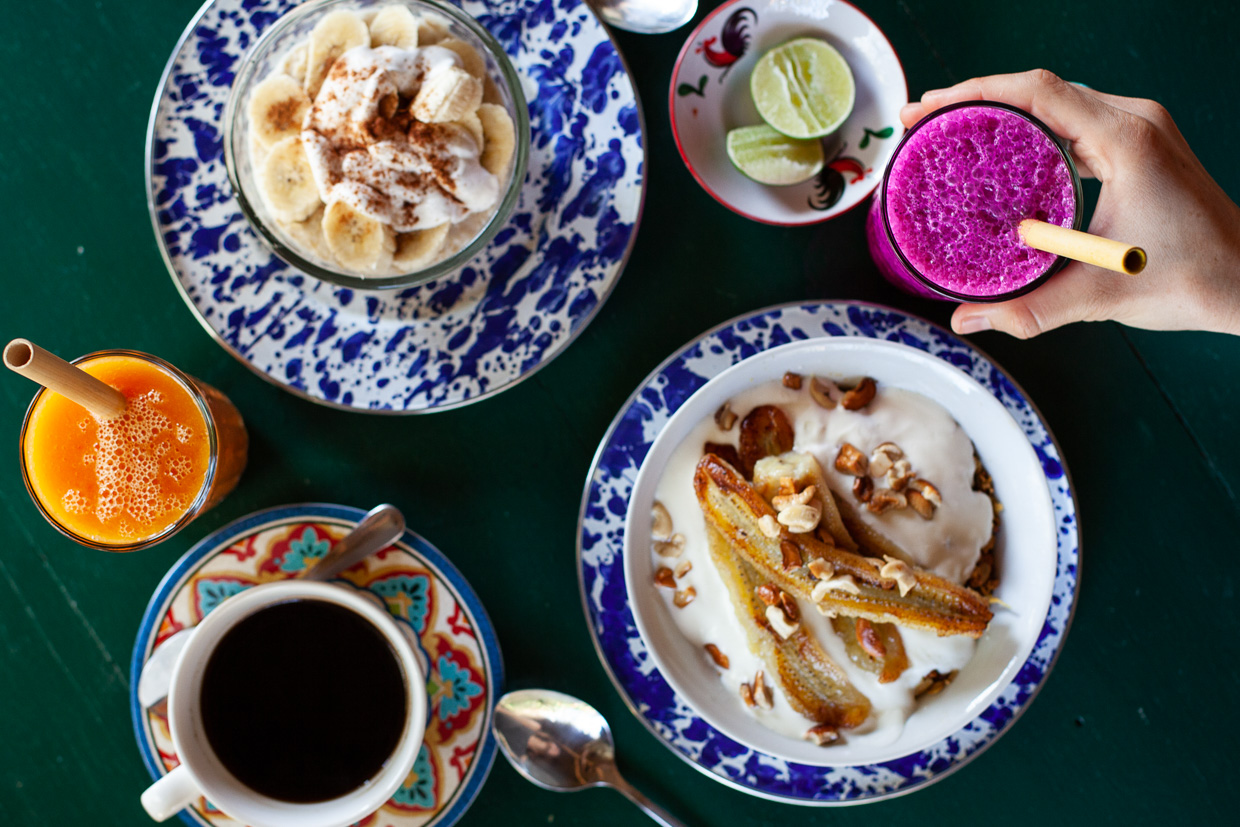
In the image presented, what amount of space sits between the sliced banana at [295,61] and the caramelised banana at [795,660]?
0.99 m

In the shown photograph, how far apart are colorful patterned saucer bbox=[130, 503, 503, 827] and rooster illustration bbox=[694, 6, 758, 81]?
958mm

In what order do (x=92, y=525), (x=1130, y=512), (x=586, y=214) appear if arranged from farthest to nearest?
(x=1130, y=512), (x=586, y=214), (x=92, y=525)

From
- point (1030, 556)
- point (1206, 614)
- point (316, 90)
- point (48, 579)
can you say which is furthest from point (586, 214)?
point (1206, 614)

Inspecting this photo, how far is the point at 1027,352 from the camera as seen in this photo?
143 cm

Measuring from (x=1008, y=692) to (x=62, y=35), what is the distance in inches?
77.9

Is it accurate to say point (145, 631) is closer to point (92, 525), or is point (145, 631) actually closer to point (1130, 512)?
point (92, 525)

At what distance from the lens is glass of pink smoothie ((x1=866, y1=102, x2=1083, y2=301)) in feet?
3.67

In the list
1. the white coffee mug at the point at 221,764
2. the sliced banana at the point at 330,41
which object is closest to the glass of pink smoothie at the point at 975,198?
the sliced banana at the point at 330,41

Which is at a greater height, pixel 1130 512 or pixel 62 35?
pixel 62 35

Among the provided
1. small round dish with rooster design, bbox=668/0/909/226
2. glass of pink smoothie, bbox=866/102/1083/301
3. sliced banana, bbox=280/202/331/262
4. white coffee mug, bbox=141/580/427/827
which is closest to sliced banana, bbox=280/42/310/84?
sliced banana, bbox=280/202/331/262

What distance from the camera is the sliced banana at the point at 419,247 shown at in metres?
1.29

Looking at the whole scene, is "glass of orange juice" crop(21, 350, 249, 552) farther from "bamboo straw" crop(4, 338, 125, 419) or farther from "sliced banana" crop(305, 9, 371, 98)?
"sliced banana" crop(305, 9, 371, 98)

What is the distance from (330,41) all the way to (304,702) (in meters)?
1.08

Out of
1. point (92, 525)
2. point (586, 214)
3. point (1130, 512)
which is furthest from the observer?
point (1130, 512)
